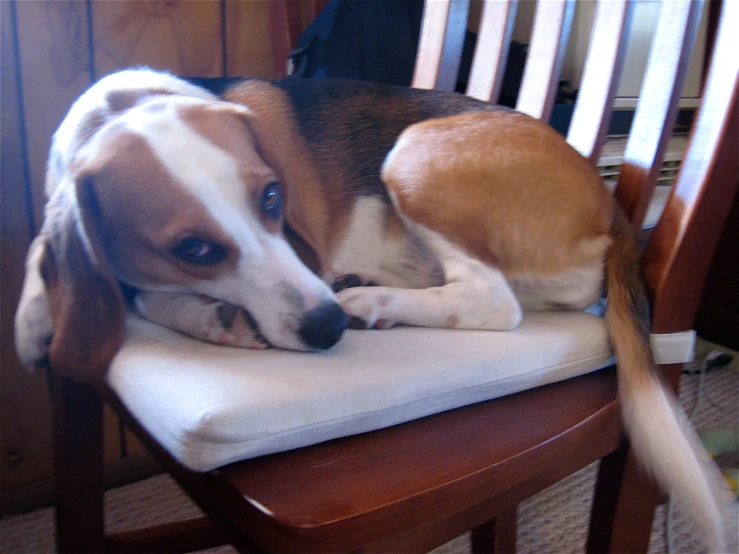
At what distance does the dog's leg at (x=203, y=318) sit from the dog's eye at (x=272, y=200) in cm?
12

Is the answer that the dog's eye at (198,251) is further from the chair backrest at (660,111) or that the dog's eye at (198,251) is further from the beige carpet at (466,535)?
the beige carpet at (466,535)

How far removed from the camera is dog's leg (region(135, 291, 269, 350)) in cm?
68

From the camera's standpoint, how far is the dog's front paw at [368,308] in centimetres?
77

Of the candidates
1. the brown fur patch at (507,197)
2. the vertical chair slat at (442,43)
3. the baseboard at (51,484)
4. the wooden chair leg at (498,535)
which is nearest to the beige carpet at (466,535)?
the baseboard at (51,484)

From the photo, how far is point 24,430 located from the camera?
52.4 inches

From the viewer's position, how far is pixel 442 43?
1.25m

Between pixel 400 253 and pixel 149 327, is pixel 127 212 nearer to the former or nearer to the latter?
pixel 149 327

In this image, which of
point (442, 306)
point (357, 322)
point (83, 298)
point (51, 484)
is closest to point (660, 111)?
point (442, 306)

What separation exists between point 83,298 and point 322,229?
346mm

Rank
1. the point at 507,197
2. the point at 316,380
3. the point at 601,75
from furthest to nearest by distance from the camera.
A: the point at 601,75 → the point at 507,197 → the point at 316,380

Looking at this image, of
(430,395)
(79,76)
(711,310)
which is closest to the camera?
(430,395)

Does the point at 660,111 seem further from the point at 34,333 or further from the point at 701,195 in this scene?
the point at 34,333

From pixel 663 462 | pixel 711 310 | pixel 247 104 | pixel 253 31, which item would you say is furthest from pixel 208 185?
pixel 711 310

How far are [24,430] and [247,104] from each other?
0.93 meters
